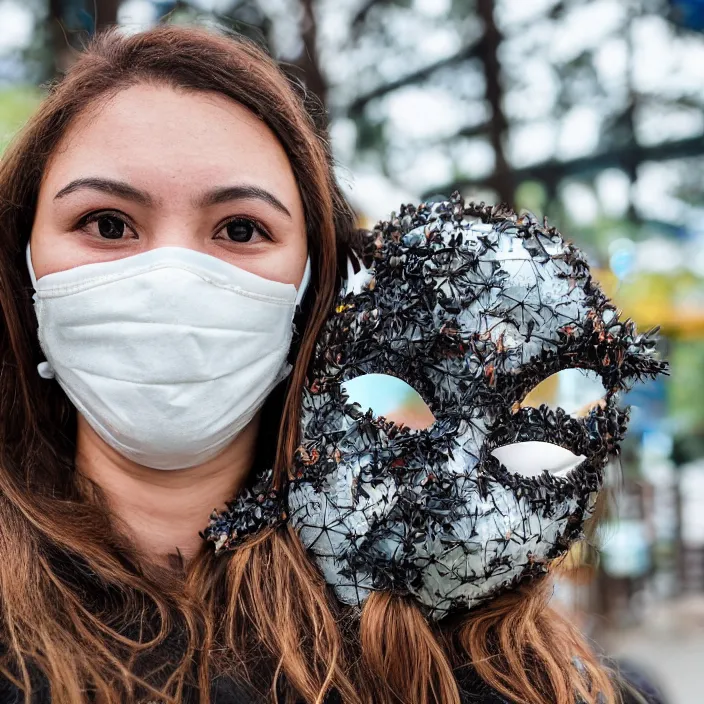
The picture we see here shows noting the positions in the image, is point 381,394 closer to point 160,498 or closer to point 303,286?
point 303,286

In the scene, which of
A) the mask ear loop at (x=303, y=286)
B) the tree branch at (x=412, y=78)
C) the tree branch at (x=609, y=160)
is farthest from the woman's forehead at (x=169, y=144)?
the tree branch at (x=609, y=160)

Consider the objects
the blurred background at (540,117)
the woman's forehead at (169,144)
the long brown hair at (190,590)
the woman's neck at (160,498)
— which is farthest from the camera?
the blurred background at (540,117)

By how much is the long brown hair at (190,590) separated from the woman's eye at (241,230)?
6.1 inches

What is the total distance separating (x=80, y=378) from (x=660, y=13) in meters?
6.59

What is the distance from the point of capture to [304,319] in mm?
1651

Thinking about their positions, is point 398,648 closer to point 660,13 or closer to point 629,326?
point 629,326

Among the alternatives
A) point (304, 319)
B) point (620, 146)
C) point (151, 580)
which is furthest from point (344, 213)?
point (620, 146)

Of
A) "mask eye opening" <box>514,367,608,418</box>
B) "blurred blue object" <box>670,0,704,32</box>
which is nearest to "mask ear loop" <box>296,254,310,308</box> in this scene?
"mask eye opening" <box>514,367,608,418</box>

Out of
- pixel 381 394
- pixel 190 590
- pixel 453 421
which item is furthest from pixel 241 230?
pixel 190 590

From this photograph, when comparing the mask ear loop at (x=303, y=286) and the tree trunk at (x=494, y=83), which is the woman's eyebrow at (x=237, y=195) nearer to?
the mask ear loop at (x=303, y=286)

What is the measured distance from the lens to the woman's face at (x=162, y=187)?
1467mm

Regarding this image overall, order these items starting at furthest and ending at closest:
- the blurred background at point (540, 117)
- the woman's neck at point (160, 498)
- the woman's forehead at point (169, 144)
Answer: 1. the blurred background at point (540, 117)
2. the woman's neck at point (160, 498)
3. the woman's forehead at point (169, 144)

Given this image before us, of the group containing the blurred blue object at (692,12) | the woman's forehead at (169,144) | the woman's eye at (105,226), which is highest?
the blurred blue object at (692,12)

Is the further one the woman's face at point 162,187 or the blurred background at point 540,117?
the blurred background at point 540,117
